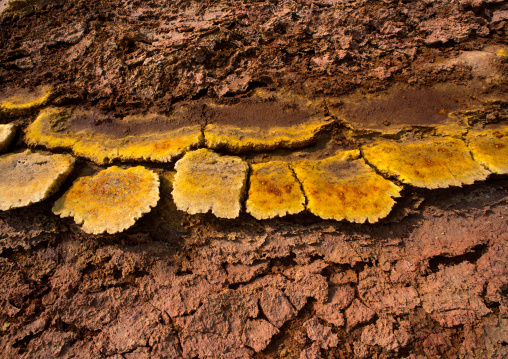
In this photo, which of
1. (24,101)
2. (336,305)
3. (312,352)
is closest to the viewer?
(312,352)

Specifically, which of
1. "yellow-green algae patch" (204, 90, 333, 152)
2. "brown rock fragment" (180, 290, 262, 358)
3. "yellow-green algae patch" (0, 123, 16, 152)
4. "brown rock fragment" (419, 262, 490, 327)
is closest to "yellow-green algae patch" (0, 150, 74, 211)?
"yellow-green algae patch" (0, 123, 16, 152)

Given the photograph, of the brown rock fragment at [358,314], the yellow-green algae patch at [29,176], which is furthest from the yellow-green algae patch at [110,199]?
the brown rock fragment at [358,314]

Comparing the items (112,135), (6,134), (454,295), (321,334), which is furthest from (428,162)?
(6,134)

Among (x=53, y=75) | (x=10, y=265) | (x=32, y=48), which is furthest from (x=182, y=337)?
(x=32, y=48)

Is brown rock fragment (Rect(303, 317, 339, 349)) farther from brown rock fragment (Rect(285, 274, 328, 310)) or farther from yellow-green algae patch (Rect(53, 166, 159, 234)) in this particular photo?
yellow-green algae patch (Rect(53, 166, 159, 234))

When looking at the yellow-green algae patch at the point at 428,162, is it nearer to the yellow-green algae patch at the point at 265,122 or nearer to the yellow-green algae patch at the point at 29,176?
the yellow-green algae patch at the point at 265,122

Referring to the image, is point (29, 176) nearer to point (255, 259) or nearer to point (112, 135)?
point (112, 135)

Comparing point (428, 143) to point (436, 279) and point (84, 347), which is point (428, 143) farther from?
point (84, 347)
